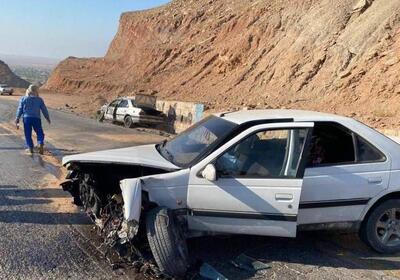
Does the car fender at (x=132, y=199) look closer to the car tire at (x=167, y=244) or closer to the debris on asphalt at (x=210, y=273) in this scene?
the car tire at (x=167, y=244)

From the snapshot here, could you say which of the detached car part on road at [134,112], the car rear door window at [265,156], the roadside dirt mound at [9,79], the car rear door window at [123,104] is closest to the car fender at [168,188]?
the car rear door window at [265,156]

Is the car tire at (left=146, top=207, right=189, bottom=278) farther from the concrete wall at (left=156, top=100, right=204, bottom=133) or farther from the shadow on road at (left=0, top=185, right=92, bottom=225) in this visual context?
the concrete wall at (left=156, top=100, right=204, bottom=133)

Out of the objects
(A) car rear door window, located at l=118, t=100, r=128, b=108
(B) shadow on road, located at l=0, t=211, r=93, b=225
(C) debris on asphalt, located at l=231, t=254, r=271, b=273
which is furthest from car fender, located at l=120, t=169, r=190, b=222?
(A) car rear door window, located at l=118, t=100, r=128, b=108

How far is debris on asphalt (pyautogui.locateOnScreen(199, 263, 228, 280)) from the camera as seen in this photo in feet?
15.2

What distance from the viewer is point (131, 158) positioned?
525 centimetres

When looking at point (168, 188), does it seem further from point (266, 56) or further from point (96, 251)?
point (266, 56)

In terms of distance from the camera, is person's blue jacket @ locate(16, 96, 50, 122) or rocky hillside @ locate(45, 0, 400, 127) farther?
rocky hillside @ locate(45, 0, 400, 127)

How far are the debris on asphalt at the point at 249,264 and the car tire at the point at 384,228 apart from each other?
4.00 feet

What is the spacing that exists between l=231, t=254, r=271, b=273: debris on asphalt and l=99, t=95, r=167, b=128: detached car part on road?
1840 cm

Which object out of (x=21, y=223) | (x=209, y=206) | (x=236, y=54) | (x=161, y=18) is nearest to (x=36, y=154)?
(x=21, y=223)

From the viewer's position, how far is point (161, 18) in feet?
160

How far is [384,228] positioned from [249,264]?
1.63 meters

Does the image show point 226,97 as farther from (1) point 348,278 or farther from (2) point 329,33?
(1) point 348,278

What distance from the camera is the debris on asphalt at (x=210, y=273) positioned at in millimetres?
4645
